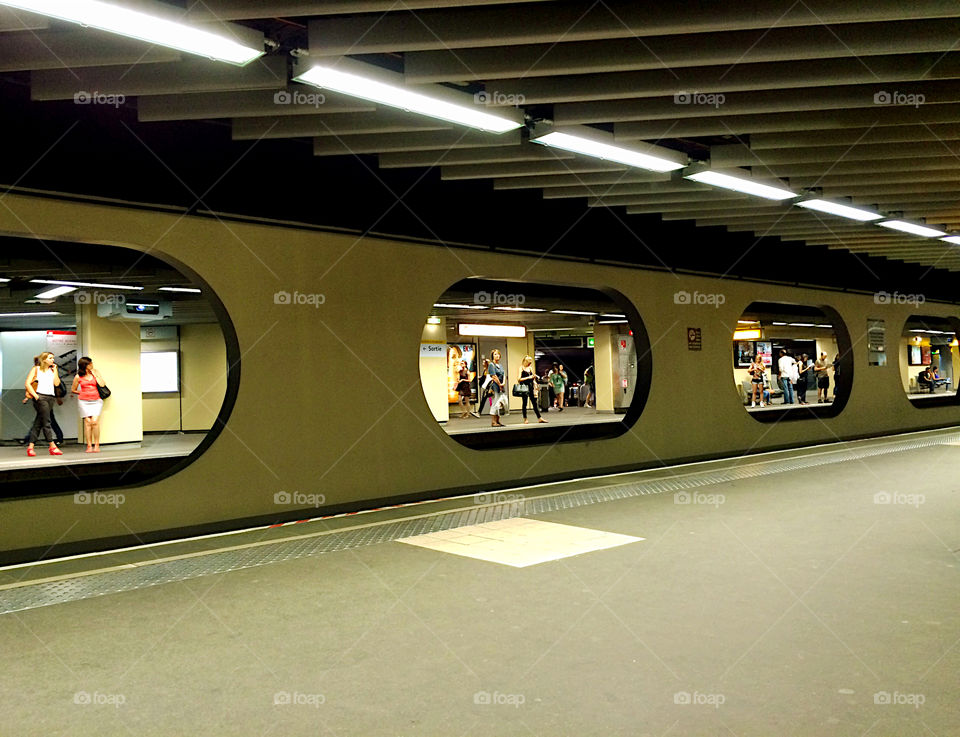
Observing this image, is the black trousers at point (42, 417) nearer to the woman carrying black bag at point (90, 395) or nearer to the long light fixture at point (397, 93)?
the woman carrying black bag at point (90, 395)

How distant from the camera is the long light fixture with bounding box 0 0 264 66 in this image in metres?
3.96

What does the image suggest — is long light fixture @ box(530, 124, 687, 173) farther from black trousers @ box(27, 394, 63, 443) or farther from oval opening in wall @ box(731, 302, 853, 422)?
black trousers @ box(27, 394, 63, 443)

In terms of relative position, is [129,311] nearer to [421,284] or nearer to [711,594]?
[421,284]

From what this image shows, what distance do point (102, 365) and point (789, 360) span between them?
16.4 meters

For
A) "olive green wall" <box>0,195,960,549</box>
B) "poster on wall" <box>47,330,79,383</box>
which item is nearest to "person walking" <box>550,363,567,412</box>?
"poster on wall" <box>47,330,79,383</box>

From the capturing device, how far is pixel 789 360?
20266mm

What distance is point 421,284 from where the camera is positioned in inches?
323

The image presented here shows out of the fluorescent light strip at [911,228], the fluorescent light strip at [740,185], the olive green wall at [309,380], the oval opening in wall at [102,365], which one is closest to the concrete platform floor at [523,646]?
the olive green wall at [309,380]

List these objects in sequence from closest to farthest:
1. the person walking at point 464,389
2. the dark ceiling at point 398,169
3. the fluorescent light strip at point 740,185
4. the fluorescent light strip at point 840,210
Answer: the dark ceiling at point 398,169, the fluorescent light strip at point 740,185, the fluorescent light strip at point 840,210, the person walking at point 464,389

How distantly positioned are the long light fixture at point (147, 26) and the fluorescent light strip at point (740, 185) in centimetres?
467

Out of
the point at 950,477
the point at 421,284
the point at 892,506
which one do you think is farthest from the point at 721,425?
the point at 421,284

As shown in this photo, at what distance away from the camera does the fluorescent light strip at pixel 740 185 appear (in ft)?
25.5

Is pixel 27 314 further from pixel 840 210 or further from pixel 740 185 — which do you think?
pixel 840 210

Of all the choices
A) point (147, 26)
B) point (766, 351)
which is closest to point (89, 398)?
point (147, 26)
